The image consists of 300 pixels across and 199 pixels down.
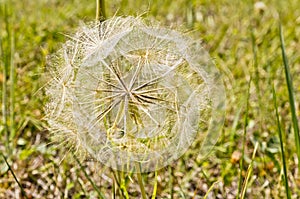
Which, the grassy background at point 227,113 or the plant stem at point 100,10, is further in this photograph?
the grassy background at point 227,113

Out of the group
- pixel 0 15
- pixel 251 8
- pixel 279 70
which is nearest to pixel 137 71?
pixel 279 70

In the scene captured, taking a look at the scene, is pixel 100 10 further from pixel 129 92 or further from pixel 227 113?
pixel 227 113

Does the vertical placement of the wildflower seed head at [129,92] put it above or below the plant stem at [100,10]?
below

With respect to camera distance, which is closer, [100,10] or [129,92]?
[129,92]

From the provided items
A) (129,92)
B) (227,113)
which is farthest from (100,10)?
(227,113)

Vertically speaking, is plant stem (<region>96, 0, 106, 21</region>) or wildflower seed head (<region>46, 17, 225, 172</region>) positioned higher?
Answer: plant stem (<region>96, 0, 106, 21</region>)
